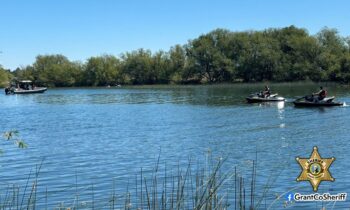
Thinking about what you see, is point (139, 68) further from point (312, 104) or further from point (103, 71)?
point (312, 104)

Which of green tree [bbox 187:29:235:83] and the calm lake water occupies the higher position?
green tree [bbox 187:29:235:83]

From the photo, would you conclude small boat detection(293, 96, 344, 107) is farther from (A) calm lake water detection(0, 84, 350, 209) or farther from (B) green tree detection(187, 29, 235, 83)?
(B) green tree detection(187, 29, 235, 83)

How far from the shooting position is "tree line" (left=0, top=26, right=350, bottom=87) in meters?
136

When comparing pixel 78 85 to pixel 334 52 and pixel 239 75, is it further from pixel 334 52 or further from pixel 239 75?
pixel 334 52

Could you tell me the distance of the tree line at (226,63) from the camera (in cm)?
13562

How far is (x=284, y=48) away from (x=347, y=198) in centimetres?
13584

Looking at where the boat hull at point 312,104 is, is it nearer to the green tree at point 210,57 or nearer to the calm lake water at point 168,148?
the calm lake water at point 168,148

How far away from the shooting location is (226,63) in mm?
148875

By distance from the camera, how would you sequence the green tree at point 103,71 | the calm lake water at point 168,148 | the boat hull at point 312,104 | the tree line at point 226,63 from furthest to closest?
1. the green tree at point 103,71
2. the tree line at point 226,63
3. the boat hull at point 312,104
4. the calm lake water at point 168,148

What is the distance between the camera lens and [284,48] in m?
147

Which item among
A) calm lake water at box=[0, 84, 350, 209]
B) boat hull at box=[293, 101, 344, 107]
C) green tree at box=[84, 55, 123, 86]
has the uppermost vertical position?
green tree at box=[84, 55, 123, 86]

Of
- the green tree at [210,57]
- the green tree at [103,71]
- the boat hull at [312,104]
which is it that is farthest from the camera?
the green tree at [103,71]

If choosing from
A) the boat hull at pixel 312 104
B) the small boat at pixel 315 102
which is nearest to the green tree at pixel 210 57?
the boat hull at pixel 312 104

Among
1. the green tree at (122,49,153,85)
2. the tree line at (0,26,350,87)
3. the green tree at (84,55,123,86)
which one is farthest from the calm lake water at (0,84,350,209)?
the green tree at (84,55,123,86)
